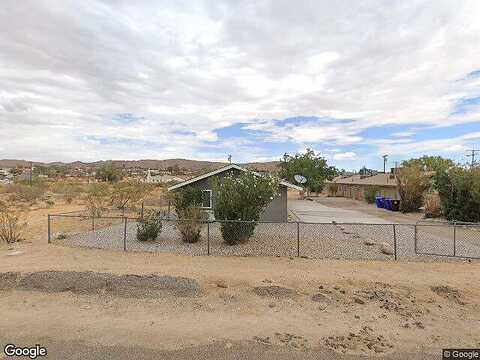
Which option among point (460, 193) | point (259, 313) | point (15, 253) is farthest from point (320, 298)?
point (460, 193)

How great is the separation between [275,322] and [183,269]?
13.9ft

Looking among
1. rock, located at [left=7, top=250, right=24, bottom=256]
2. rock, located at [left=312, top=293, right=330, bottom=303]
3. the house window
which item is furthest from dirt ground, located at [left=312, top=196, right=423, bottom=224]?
rock, located at [left=7, top=250, right=24, bottom=256]

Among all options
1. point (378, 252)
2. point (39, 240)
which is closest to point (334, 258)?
point (378, 252)

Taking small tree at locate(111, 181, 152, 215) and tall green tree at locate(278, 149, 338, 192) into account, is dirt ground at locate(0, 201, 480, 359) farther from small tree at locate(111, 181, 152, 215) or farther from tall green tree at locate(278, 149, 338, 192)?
tall green tree at locate(278, 149, 338, 192)

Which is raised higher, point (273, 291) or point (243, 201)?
point (243, 201)

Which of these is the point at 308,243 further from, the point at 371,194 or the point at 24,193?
the point at 24,193

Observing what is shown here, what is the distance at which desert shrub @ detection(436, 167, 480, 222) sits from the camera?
23328 millimetres

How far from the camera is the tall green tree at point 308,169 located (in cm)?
5428

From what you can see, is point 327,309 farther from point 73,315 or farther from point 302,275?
point 73,315

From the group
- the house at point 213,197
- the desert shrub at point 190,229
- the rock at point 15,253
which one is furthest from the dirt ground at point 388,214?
the rock at point 15,253

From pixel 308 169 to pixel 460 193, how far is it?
30767mm

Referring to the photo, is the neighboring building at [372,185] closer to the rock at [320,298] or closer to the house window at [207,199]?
the house window at [207,199]

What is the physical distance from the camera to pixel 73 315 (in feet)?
23.9

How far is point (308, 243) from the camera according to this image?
15266mm
